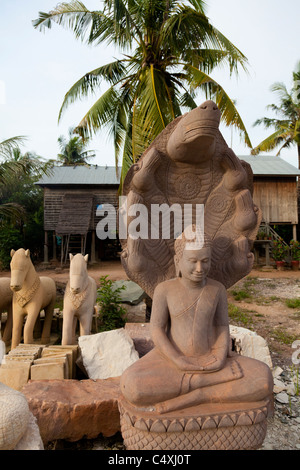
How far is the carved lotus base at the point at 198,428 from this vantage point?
2010 millimetres

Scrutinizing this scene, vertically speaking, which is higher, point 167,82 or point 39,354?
point 167,82

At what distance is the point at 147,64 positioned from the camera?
7855 millimetres

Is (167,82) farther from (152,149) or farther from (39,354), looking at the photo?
(39,354)

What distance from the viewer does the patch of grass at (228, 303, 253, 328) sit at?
7.16m

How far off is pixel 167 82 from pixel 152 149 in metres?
6.21

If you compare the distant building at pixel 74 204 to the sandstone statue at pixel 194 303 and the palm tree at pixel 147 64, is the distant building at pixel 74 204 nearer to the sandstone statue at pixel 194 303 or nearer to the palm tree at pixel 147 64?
the palm tree at pixel 147 64

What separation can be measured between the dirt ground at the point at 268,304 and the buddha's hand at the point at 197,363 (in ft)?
10.4

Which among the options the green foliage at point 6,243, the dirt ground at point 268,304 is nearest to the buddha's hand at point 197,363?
the dirt ground at point 268,304

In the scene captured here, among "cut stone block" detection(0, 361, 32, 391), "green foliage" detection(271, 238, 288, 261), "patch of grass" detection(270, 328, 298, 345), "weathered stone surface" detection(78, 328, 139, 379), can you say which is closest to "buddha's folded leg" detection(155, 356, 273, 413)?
"weathered stone surface" detection(78, 328, 139, 379)

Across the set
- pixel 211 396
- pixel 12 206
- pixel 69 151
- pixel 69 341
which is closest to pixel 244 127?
pixel 69 341

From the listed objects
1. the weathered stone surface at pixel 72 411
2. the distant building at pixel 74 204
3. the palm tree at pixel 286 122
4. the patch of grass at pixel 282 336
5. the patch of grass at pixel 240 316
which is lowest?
the patch of grass at pixel 282 336

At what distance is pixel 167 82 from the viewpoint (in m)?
→ 8.17

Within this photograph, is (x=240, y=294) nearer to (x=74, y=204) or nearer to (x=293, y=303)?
(x=293, y=303)

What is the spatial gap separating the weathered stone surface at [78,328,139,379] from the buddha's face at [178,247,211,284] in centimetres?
164
